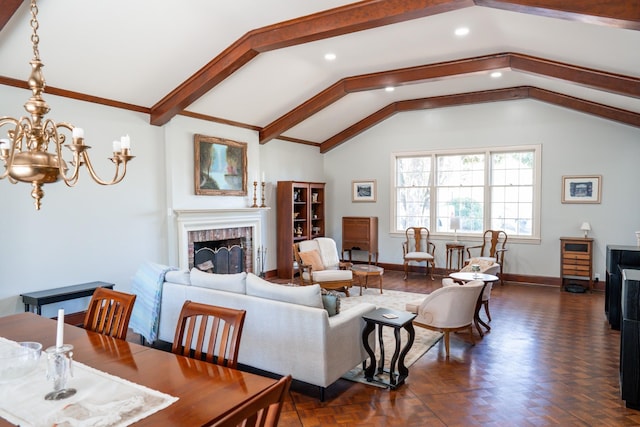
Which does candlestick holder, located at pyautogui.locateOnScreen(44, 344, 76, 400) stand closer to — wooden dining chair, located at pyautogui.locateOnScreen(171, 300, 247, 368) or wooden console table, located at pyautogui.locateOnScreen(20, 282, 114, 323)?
wooden dining chair, located at pyautogui.locateOnScreen(171, 300, 247, 368)

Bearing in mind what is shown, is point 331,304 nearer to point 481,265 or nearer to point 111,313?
point 111,313

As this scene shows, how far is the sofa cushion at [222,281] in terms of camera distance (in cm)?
353

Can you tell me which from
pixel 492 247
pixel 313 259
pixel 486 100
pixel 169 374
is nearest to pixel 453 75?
pixel 486 100

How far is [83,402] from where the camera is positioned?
5.03 ft

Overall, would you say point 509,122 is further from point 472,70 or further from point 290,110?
point 290,110

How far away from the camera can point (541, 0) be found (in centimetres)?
316

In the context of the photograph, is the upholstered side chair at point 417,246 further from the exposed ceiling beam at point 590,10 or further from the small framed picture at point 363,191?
the exposed ceiling beam at point 590,10

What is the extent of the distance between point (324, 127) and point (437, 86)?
8.24 feet

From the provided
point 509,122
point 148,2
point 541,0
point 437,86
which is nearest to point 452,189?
point 509,122

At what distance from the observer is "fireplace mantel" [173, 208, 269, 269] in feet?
19.5

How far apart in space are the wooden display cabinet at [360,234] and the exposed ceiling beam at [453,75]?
2.64 metres

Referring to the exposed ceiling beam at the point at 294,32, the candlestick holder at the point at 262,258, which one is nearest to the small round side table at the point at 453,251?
the candlestick holder at the point at 262,258

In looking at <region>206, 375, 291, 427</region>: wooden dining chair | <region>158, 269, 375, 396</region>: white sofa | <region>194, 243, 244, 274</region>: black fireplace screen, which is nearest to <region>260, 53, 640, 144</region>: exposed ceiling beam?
<region>194, 243, 244, 274</region>: black fireplace screen

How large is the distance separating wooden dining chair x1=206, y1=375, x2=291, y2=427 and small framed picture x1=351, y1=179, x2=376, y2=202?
7.94 metres
